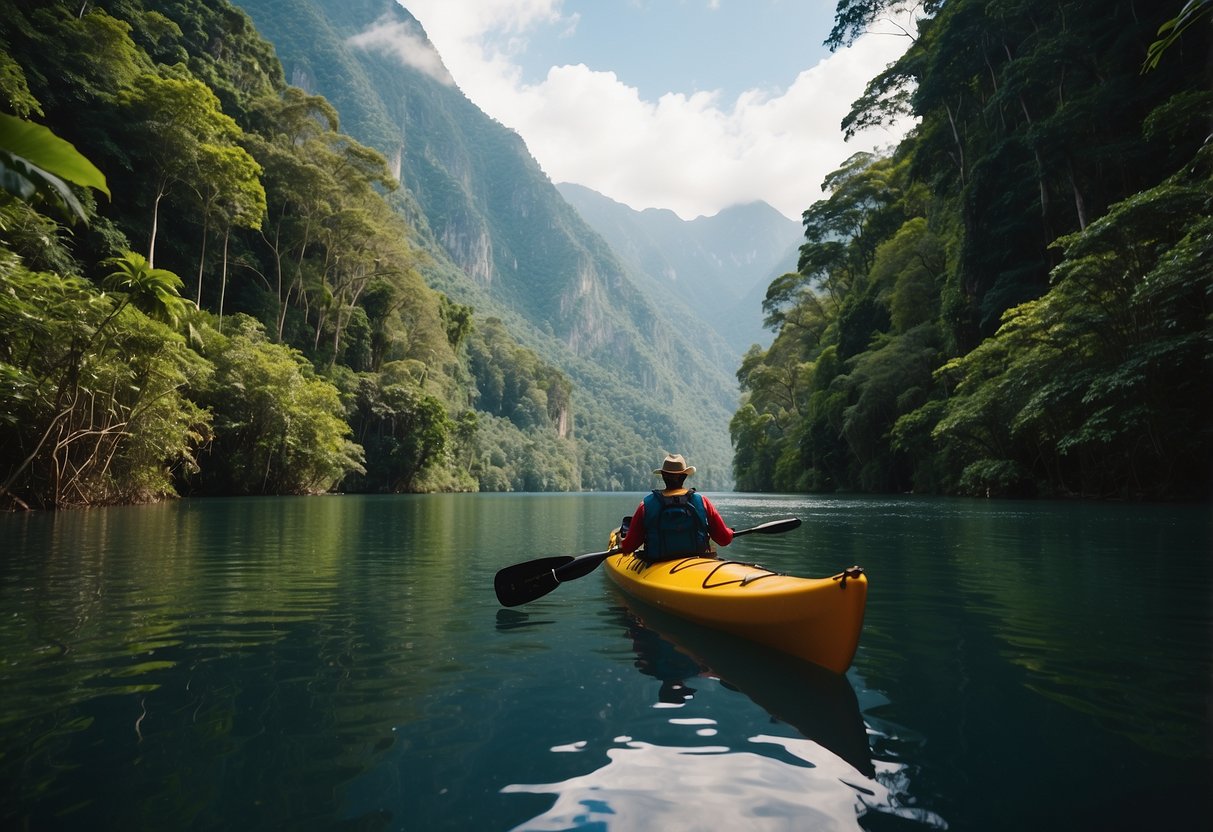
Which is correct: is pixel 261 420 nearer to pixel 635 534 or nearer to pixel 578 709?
pixel 635 534

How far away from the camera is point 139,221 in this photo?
2381cm

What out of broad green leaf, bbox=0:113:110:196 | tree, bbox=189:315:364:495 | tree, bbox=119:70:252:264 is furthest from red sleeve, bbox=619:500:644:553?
tree, bbox=119:70:252:264

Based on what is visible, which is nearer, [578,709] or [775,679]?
[578,709]

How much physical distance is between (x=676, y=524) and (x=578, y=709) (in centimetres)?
272

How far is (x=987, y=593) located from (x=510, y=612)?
174 inches

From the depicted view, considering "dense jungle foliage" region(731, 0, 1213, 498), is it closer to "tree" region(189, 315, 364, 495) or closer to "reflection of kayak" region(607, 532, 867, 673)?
"reflection of kayak" region(607, 532, 867, 673)

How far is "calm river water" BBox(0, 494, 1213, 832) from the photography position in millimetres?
2299

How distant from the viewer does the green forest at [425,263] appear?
1390 centimetres

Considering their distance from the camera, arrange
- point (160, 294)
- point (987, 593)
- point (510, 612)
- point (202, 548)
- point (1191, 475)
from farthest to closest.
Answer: point (1191, 475), point (160, 294), point (202, 548), point (987, 593), point (510, 612)

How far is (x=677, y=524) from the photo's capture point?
591 cm

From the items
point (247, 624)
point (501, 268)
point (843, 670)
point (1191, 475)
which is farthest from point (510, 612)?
point (501, 268)

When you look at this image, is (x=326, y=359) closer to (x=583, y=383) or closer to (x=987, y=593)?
(x=987, y=593)

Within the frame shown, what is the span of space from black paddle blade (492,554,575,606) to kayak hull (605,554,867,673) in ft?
2.83

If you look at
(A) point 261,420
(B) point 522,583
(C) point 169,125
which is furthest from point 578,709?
(C) point 169,125
